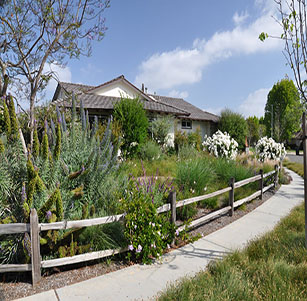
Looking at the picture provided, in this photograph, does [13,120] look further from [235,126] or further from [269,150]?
[235,126]

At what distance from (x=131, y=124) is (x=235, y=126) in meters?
16.1

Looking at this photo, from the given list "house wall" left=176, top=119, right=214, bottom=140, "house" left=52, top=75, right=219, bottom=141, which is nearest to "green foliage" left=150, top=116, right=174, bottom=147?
"house" left=52, top=75, right=219, bottom=141

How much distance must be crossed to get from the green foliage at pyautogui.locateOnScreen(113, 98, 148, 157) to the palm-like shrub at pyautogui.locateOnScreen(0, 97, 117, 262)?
789 centimetres

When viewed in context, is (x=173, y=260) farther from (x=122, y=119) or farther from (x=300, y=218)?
(x=122, y=119)

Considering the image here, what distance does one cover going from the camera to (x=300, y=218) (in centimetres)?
512

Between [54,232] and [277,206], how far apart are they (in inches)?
256

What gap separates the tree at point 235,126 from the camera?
24847 mm

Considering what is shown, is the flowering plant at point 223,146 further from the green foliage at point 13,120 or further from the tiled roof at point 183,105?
the tiled roof at point 183,105

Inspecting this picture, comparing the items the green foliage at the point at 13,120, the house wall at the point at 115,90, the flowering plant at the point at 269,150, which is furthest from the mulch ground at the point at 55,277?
the house wall at the point at 115,90

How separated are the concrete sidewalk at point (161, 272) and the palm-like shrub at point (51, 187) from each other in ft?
1.89

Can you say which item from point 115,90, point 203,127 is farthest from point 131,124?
point 203,127

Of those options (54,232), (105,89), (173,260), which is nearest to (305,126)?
(173,260)

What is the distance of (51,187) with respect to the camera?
3643 mm

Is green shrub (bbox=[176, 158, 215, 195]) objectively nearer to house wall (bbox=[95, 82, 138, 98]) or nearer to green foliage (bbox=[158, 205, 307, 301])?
green foliage (bbox=[158, 205, 307, 301])
